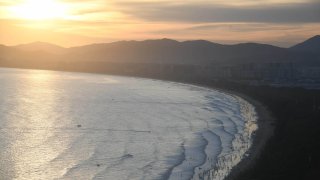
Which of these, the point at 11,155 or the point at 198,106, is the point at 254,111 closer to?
the point at 198,106

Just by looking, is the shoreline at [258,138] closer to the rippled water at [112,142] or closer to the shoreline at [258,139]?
the shoreline at [258,139]

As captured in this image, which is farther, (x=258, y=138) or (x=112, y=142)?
(x=258, y=138)

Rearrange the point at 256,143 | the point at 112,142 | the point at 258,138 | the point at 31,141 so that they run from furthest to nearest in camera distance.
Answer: the point at 258,138 < the point at 112,142 < the point at 31,141 < the point at 256,143

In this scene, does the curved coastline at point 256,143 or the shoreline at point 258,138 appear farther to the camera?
the shoreline at point 258,138

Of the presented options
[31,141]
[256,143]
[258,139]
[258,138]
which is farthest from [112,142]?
[258,138]

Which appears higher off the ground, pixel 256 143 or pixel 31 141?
pixel 256 143

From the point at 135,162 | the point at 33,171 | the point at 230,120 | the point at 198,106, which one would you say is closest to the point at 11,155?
the point at 33,171

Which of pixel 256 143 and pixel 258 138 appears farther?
pixel 258 138

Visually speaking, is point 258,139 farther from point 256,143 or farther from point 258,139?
point 256,143

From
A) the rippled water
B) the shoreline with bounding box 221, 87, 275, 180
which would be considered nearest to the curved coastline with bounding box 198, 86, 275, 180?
the shoreline with bounding box 221, 87, 275, 180

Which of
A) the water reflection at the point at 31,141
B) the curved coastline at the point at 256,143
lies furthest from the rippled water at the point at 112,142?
the curved coastline at the point at 256,143

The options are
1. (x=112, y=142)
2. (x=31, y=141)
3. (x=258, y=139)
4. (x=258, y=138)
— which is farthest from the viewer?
(x=258, y=138)

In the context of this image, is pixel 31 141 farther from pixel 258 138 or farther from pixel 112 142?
pixel 258 138
